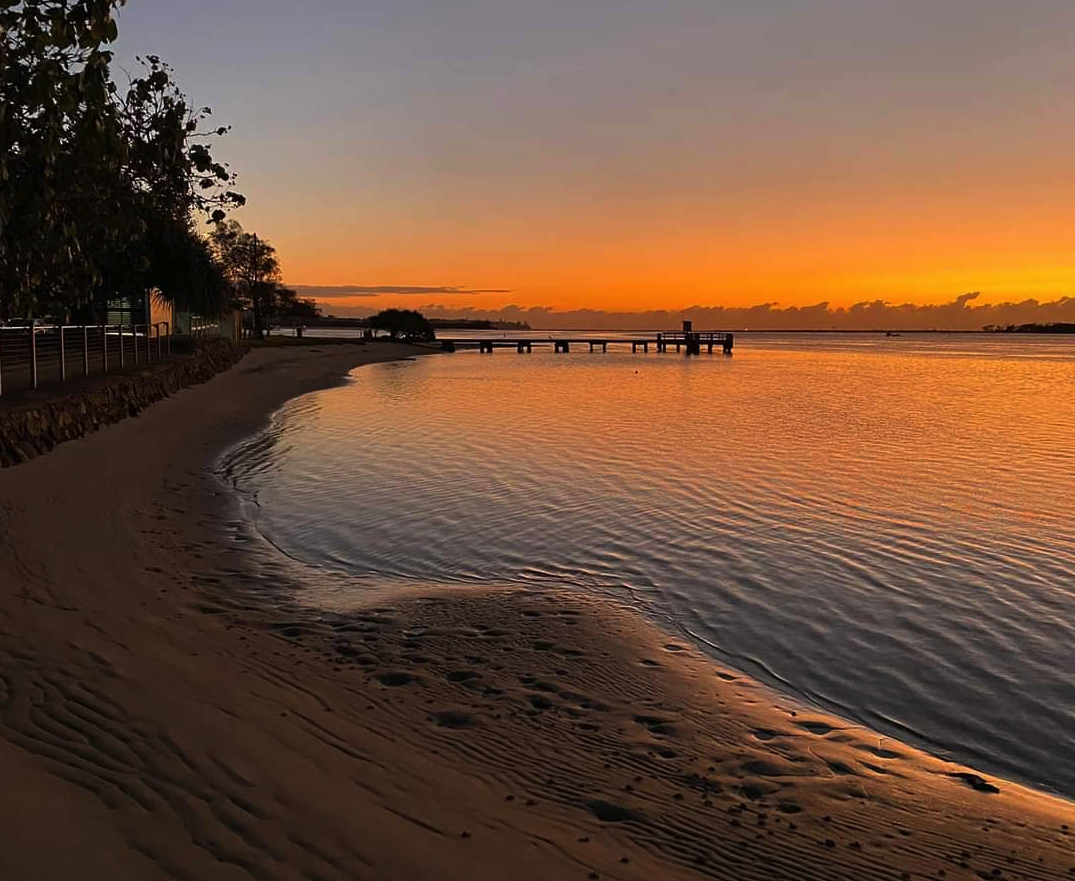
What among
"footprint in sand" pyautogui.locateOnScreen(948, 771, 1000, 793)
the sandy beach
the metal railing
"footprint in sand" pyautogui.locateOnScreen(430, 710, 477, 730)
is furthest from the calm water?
the metal railing

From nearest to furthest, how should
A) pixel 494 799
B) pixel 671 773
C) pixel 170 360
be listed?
pixel 494 799
pixel 671 773
pixel 170 360

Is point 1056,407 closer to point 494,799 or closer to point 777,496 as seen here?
point 777,496

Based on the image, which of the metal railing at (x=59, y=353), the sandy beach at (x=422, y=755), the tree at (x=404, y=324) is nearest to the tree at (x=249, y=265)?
the tree at (x=404, y=324)

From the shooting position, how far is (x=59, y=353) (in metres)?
21.8

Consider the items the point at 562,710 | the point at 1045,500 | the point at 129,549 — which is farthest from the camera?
the point at 1045,500

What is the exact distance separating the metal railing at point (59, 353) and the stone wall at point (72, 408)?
2.94 ft

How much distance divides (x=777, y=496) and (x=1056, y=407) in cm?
3054

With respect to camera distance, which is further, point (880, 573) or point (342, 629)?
point (880, 573)

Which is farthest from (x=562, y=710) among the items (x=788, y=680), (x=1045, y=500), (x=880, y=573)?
(x=1045, y=500)

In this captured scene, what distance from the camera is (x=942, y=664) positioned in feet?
26.7

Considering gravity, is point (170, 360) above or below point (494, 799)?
above

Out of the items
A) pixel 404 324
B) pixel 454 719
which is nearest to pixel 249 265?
pixel 404 324

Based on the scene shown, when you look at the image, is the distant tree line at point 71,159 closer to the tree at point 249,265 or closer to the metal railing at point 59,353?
the metal railing at point 59,353

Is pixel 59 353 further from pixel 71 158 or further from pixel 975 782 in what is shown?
pixel 975 782
